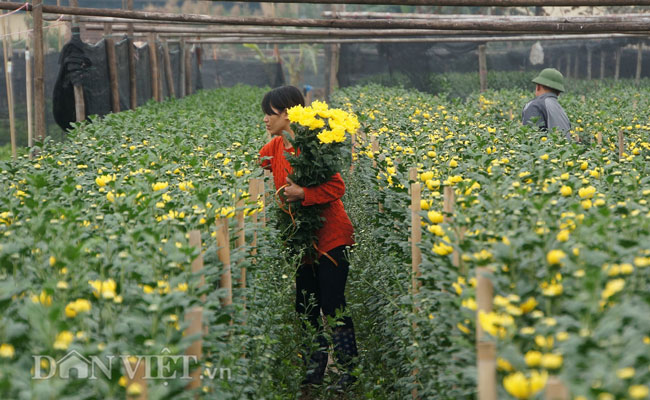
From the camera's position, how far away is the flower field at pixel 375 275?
207 centimetres

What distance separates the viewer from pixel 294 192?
465 cm

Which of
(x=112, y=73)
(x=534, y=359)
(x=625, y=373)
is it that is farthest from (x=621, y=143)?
(x=112, y=73)

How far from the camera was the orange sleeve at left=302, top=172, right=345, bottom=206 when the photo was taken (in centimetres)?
465

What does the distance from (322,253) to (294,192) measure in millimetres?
397

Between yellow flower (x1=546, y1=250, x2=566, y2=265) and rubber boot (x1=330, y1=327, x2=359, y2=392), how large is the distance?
8.05 ft

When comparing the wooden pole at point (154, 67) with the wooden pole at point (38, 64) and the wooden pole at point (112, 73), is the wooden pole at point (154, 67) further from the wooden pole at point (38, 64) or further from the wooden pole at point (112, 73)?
the wooden pole at point (38, 64)

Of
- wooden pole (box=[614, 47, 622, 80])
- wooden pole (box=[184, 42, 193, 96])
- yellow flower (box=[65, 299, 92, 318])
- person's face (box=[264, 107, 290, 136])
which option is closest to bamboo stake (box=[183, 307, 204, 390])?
yellow flower (box=[65, 299, 92, 318])

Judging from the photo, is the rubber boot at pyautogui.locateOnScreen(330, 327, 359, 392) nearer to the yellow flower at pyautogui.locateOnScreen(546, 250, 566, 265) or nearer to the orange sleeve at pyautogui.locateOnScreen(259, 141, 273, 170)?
the orange sleeve at pyautogui.locateOnScreen(259, 141, 273, 170)

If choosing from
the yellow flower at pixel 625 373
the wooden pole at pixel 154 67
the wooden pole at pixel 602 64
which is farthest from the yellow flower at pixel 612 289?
the wooden pole at pixel 602 64

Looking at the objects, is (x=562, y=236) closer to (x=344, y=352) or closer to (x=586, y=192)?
(x=586, y=192)

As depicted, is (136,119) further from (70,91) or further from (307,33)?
(307,33)

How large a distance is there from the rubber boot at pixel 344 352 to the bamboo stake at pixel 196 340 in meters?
2.23

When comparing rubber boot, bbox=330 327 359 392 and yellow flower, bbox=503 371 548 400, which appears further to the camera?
rubber boot, bbox=330 327 359 392

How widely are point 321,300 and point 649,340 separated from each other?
306 cm
